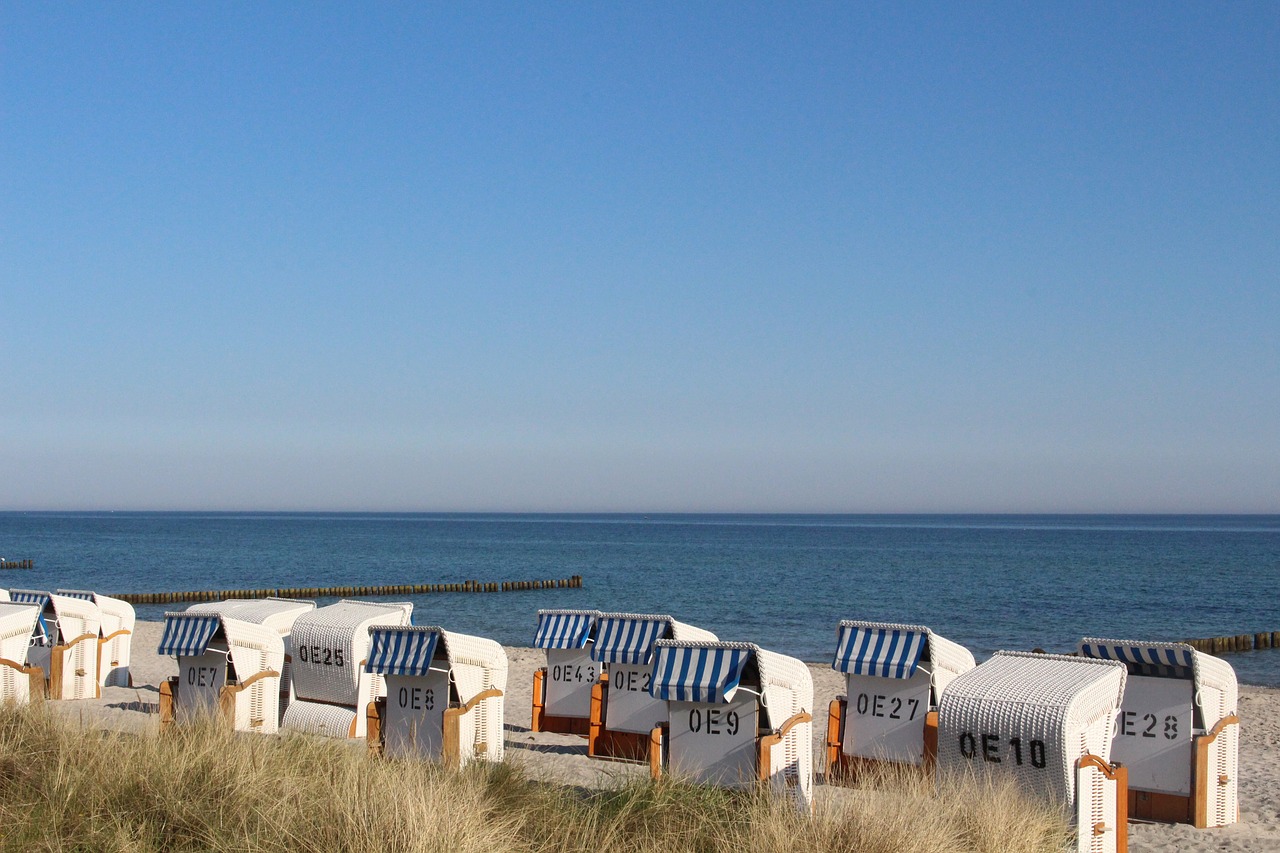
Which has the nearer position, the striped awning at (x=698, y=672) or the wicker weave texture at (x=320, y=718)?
the striped awning at (x=698, y=672)

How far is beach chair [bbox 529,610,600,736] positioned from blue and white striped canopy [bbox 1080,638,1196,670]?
6.27 m

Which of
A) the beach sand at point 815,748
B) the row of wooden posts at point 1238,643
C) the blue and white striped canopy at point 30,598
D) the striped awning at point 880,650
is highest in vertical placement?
the striped awning at point 880,650

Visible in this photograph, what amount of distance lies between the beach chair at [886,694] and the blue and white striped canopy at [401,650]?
14.7 ft

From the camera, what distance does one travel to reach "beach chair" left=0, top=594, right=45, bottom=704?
1584cm

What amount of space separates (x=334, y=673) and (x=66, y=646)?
621cm

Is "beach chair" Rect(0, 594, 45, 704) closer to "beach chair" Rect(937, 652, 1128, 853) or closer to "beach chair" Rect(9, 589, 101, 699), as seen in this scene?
"beach chair" Rect(9, 589, 101, 699)

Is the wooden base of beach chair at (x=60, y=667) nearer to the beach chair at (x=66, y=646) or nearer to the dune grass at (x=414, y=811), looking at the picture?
the beach chair at (x=66, y=646)

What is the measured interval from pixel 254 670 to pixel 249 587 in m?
47.1

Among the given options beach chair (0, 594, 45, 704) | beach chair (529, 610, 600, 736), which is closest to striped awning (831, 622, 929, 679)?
beach chair (529, 610, 600, 736)

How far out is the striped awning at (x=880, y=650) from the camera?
1227cm

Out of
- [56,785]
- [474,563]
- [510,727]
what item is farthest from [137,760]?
[474,563]

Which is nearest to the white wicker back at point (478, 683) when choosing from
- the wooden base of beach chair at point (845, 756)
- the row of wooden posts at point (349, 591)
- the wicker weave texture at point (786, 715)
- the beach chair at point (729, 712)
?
the beach chair at point (729, 712)

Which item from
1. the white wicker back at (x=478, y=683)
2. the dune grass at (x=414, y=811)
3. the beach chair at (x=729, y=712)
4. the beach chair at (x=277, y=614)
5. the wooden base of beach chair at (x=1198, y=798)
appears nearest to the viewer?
the dune grass at (x=414, y=811)

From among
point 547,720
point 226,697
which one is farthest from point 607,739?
point 226,697
